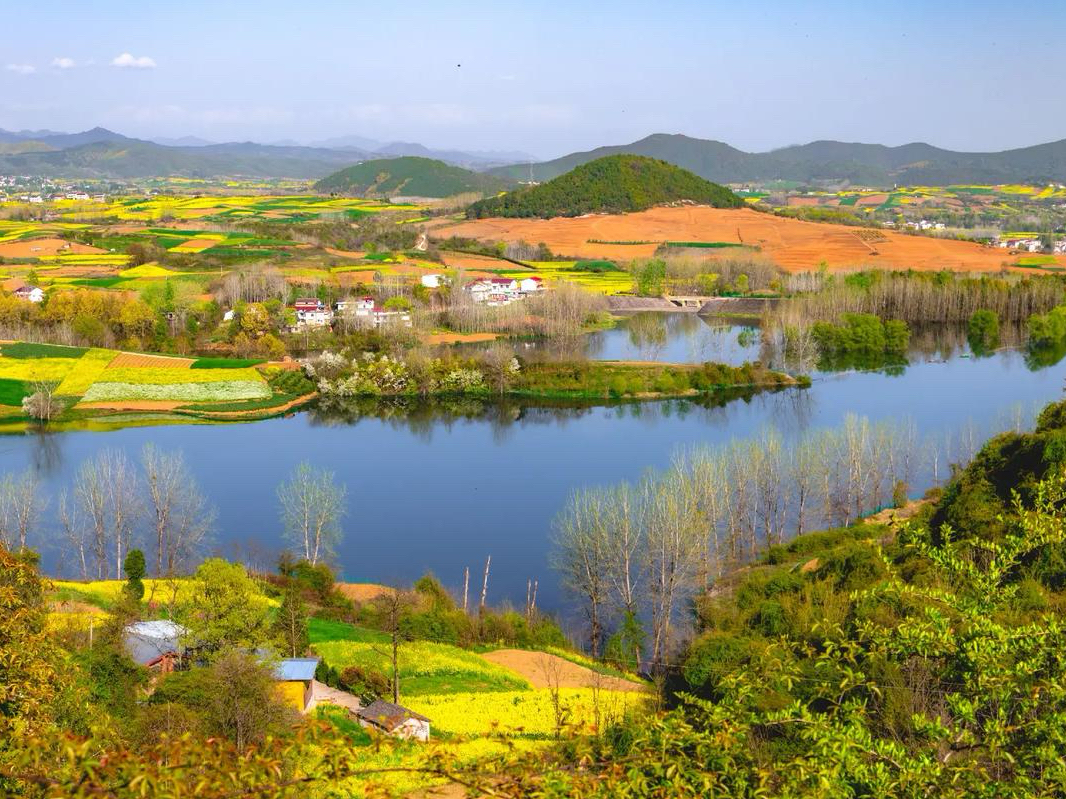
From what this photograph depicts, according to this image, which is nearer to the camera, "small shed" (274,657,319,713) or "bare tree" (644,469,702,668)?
"small shed" (274,657,319,713)

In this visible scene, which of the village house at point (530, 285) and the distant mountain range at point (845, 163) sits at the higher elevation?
the distant mountain range at point (845, 163)

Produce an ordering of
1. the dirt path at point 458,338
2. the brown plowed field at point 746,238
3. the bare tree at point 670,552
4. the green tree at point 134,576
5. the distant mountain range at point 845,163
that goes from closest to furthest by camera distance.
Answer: the green tree at point 134,576, the bare tree at point 670,552, the dirt path at point 458,338, the brown plowed field at point 746,238, the distant mountain range at point 845,163

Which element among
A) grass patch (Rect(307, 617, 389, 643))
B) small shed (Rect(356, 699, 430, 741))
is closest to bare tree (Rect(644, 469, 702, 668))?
grass patch (Rect(307, 617, 389, 643))

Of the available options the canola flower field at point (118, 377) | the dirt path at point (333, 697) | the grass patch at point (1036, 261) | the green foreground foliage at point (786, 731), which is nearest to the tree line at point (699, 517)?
the dirt path at point (333, 697)

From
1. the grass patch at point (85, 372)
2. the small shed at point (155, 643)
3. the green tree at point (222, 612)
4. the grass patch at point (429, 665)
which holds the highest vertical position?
the grass patch at point (85, 372)

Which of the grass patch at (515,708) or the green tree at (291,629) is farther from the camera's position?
the green tree at (291,629)

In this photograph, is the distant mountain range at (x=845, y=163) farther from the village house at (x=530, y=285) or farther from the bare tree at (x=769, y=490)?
the bare tree at (x=769, y=490)

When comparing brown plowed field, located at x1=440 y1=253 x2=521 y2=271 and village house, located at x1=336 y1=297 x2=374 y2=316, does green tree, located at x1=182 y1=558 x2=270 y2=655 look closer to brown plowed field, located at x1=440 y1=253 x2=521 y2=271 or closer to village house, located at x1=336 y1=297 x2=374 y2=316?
village house, located at x1=336 y1=297 x2=374 y2=316
